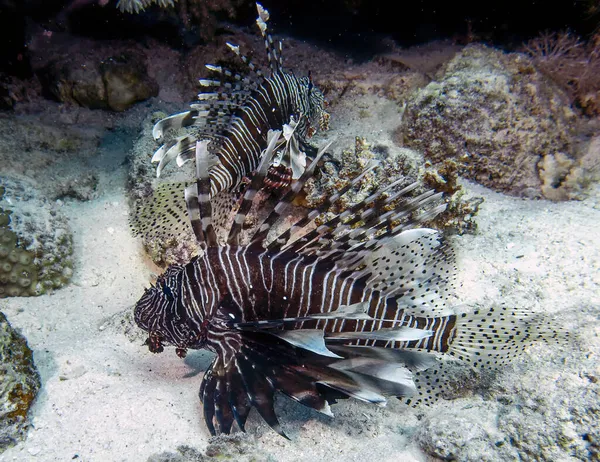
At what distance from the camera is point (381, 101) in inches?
291

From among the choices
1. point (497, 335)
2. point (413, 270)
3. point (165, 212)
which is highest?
point (413, 270)

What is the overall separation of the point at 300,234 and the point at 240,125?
1503mm

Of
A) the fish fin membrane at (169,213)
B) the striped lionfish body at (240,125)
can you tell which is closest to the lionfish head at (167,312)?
the fish fin membrane at (169,213)

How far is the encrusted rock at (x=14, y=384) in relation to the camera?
2502 millimetres

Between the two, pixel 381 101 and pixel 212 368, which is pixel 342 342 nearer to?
pixel 212 368

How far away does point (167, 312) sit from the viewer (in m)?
2.85

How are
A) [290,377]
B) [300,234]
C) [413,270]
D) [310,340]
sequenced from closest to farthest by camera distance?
[310,340], [290,377], [413,270], [300,234]

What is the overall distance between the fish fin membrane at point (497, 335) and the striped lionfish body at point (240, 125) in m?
2.37

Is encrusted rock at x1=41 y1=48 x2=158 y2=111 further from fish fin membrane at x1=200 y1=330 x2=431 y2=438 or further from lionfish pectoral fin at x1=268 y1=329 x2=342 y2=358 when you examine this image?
lionfish pectoral fin at x1=268 y1=329 x2=342 y2=358

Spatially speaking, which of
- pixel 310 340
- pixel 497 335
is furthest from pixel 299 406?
pixel 497 335

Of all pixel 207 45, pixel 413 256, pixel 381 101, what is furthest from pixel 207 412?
pixel 207 45

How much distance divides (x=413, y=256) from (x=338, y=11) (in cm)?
800

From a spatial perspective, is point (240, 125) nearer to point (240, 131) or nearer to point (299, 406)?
point (240, 131)

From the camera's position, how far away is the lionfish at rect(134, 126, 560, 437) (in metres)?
2.62
